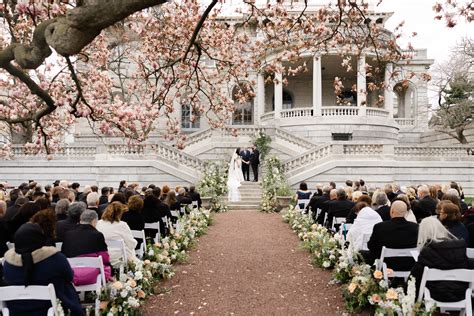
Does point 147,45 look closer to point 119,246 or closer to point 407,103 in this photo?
point 119,246

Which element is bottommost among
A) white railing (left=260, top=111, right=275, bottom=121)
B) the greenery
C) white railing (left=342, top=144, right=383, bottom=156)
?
white railing (left=342, top=144, right=383, bottom=156)

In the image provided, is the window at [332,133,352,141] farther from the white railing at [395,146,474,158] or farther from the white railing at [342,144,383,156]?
the white railing at [342,144,383,156]

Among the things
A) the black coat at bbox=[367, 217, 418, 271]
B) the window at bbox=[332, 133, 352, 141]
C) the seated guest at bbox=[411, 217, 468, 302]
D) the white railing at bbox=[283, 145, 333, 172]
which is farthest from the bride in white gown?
the seated guest at bbox=[411, 217, 468, 302]

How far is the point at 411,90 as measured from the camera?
3972 cm

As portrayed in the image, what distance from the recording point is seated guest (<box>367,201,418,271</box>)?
21.6 feet

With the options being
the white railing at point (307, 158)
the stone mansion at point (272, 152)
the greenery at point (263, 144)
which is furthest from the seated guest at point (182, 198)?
the greenery at point (263, 144)

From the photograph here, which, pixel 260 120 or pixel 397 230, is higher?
pixel 260 120

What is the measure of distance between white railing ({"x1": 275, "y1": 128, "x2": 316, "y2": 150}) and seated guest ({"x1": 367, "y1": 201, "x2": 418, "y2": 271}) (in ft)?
68.4

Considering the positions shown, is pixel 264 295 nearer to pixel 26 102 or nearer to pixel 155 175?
pixel 26 102

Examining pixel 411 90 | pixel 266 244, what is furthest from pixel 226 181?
pixel 411 90

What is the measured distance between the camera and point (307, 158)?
24.5 metres

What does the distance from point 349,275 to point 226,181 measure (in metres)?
16.0

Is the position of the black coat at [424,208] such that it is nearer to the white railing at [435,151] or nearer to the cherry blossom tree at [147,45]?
the cherry blossom tree at [147,45]

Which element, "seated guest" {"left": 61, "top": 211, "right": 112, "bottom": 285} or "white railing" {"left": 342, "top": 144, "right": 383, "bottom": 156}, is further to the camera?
"white railing" {"left": 342, "top": 144, "right": 383, "bottom": 156}
